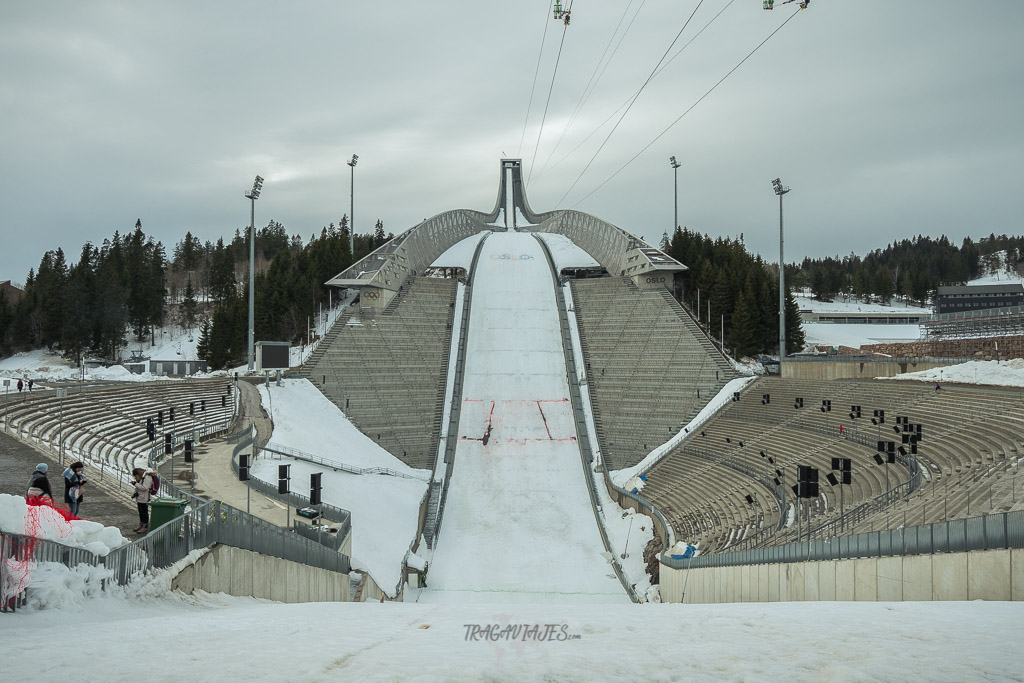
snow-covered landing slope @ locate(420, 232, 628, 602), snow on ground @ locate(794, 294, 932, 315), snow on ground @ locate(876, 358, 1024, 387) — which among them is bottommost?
snow-covered landing slope @ locate(420, 232, 628, 602)

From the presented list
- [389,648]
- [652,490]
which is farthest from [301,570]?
[652,490]

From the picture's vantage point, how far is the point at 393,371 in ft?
120

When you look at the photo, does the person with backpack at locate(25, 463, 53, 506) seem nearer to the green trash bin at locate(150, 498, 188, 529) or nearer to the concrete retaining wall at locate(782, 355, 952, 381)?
the green trash bin at locate(150, 498, 188, 529)

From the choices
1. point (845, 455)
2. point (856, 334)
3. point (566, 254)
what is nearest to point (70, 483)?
point (845, 455)

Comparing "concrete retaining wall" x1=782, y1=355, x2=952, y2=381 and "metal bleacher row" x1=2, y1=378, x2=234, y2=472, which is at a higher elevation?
"concrete retaining wall" x1=782, y1=355, x2=952, y2=381

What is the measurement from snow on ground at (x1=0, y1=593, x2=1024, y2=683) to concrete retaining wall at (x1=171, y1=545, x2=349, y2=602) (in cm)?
49

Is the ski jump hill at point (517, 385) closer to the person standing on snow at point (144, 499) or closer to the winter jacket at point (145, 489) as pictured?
the person standing on snow at point (144, 499)

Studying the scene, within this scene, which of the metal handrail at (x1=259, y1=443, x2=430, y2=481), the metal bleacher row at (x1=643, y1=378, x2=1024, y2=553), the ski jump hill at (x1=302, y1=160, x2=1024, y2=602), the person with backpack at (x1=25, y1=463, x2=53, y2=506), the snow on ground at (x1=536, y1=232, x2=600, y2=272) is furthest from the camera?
the snow on ground at (x1=536, y1=232, x2=600, y2=272)

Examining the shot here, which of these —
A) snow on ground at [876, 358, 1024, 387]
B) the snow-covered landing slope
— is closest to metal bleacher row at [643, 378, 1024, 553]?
snow on ground at [876, 358, 1024, 387]

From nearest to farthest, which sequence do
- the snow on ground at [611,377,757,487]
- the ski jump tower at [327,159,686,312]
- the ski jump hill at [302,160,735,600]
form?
the ski jump hill at [302,160,735,600] → the snow on ground at [611,377,757,487] → the ski jump tower at [327,159,686,312]

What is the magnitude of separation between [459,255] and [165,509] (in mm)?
48648

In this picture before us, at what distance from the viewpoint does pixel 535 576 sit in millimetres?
20219

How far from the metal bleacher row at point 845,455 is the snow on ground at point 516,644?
22.5 ft

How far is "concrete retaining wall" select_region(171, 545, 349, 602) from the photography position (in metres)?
8.28
